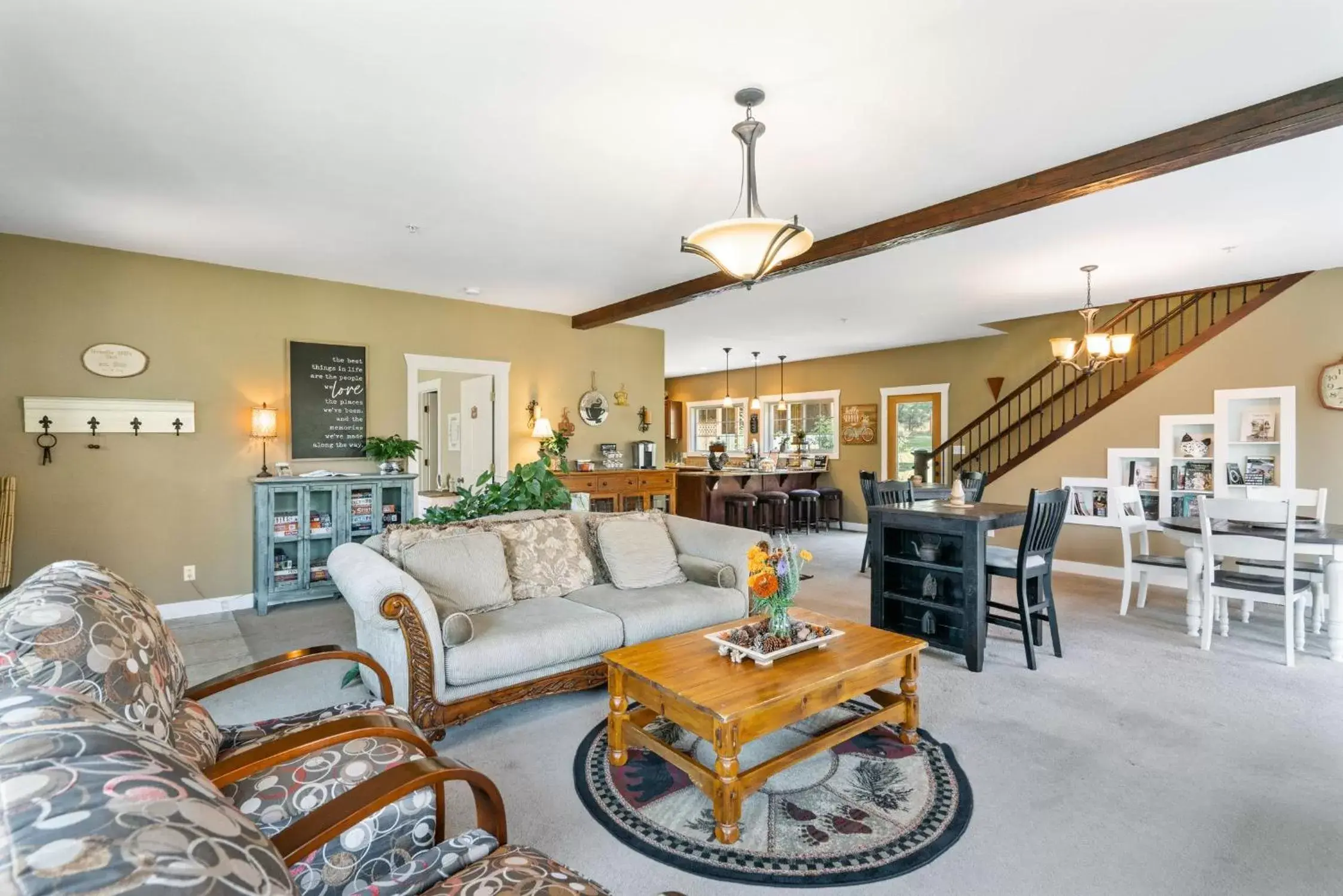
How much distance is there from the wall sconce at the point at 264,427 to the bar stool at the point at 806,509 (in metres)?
6.20

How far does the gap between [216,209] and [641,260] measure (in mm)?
2709

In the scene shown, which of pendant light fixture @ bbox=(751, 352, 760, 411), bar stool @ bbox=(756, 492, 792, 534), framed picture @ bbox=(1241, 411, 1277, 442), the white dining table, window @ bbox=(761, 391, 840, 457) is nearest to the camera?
the white dining table

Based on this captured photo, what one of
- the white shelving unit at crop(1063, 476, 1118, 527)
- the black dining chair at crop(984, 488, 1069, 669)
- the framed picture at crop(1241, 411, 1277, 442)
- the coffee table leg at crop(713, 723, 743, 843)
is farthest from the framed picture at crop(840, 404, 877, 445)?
the coffee table leg at crop(713, 723, 743, 843)

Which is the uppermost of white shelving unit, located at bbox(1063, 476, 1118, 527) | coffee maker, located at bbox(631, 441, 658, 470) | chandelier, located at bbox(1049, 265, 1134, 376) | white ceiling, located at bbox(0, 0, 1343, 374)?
white ceiling, located at bbox(0, 0, 1343, 374)

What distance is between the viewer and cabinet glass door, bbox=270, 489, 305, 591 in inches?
195

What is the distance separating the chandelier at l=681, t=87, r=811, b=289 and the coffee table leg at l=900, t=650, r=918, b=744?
5.83 feet

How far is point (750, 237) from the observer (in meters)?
2.71

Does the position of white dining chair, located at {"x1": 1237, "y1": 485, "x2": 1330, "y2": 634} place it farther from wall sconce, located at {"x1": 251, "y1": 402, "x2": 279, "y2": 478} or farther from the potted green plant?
wall sconce, located at {"x1": 251, "y1": 402, "x2": 279, "y2": 478}

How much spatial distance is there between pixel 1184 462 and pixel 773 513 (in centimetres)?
459

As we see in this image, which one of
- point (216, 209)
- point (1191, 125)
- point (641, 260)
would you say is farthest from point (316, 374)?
point (1191, 125)

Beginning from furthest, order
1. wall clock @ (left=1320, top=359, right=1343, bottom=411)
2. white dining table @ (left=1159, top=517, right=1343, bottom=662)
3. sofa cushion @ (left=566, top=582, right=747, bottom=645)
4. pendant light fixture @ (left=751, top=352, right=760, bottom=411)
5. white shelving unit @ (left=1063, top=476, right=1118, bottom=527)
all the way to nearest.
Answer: pendant light fixture @ (left=751, top=352, right=760, bottom=411) → white shelving unit @ (left=1063, top=476, right=1118, bottom=527) → wall clock @ (left=1320, top=359, right=1343, bottom=411) → white dining table @ (left=1159, top=517, right=1343, bottom=662) → sofa cushion @ (left=566, top=582, right=747, bottom=645)

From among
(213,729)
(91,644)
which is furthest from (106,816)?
(213,729)

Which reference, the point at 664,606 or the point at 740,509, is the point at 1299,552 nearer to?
the point at 664,606

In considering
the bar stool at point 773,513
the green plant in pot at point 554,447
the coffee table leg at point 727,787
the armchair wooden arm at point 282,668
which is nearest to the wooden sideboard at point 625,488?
the green plant in pot at point 554,447
